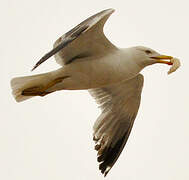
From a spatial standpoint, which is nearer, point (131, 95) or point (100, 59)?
point (100, 59)

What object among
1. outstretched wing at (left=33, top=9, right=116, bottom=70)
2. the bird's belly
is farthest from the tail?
outstretched wing at (left=33, top=9, right=116, bottom=70)

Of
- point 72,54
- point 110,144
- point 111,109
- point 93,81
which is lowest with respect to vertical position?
point 110,144

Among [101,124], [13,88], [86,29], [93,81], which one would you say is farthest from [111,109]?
[86,29]

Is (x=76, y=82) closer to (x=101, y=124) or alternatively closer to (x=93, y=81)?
(x=93, y=81)

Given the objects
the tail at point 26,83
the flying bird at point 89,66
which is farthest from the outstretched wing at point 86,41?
the tail at point 26,83

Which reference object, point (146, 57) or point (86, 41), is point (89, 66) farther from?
point (146, 57)

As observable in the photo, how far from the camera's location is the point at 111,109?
6.82m

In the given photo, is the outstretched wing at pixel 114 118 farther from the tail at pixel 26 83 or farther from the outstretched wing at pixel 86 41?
the tail at pixel 26 83

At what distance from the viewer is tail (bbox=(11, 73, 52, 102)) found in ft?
18.7

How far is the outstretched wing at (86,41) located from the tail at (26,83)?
33 centimetres

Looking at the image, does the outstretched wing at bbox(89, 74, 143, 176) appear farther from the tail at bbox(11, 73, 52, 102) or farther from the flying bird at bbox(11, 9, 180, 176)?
the tail at bbox(11, 73, 52, 102)

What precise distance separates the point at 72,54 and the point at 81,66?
7.8 inches

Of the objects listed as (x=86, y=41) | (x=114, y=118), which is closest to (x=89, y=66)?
(x=86, y=41)

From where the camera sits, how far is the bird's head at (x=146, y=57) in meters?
5.82
